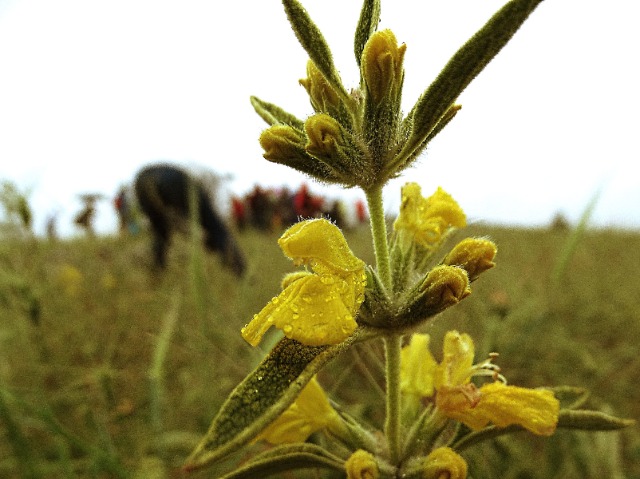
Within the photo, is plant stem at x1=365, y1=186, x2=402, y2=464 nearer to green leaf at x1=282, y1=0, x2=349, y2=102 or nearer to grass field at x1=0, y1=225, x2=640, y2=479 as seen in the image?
grass field at x1=0, y1=225, x2=640, y2=479

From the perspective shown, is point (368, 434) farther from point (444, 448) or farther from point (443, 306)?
point (443, 306)

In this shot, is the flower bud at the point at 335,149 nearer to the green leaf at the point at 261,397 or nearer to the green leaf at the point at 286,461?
the green leaf at the point at 261,397

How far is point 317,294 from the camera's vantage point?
68 cm

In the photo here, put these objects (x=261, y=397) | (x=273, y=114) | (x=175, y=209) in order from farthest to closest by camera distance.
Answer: (x=175, y=209) → (x=273, y=114) → (x=261, y=397)

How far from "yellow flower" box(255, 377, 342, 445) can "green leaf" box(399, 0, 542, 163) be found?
475 millimetres

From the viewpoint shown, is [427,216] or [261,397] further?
[427,216]

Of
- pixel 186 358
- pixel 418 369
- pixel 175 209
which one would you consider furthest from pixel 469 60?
pixel 175 209

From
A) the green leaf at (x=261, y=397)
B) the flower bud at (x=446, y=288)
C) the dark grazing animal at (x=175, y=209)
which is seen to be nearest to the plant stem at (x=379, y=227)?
the flower bud at (x=446, y=288)

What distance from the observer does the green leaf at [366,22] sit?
2.62ft

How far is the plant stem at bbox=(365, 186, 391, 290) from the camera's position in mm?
789

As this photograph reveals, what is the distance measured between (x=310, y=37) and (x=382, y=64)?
0.11 m

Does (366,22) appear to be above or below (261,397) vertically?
above

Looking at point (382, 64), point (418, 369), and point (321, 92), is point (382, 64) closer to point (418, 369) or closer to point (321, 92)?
point (321, 92)

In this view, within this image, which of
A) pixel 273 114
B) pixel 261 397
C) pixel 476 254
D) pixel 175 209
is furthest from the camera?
pixel 175 209
